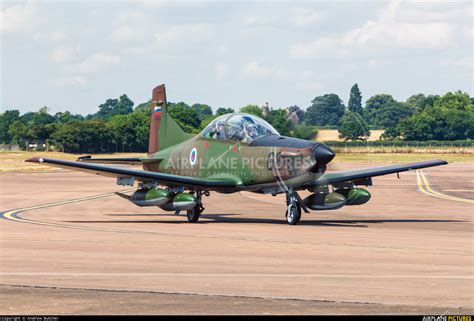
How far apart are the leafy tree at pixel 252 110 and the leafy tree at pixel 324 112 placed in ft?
4.90

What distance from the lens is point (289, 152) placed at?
75.1ft

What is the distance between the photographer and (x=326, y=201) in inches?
946

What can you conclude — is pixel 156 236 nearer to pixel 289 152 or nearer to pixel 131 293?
pixel 289 152

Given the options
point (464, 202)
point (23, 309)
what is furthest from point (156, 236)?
point (464, 202)

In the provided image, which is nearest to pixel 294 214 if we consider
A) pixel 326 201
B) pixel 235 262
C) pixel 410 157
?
pixel 326 201

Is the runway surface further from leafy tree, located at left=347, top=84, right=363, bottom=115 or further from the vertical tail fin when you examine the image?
leafy tree, located at left=347, top=84, right=363, bottom=115

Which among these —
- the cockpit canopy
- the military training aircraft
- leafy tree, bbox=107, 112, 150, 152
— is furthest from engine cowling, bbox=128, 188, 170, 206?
leafy tree, bbox=107, 112, 150, 152

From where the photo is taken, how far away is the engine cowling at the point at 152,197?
24.0m

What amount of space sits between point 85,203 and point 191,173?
28.1 feet

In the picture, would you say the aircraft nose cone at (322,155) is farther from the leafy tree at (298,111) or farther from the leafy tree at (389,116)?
the leafy tree at (389,116)

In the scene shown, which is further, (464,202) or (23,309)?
(464,202)

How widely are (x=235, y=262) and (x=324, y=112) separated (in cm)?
1116

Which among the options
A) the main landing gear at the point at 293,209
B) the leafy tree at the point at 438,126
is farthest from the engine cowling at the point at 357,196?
the leafy tree at the point at 438,126

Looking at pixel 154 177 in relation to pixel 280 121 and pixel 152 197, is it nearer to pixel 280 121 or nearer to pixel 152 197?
pixel 152 197
